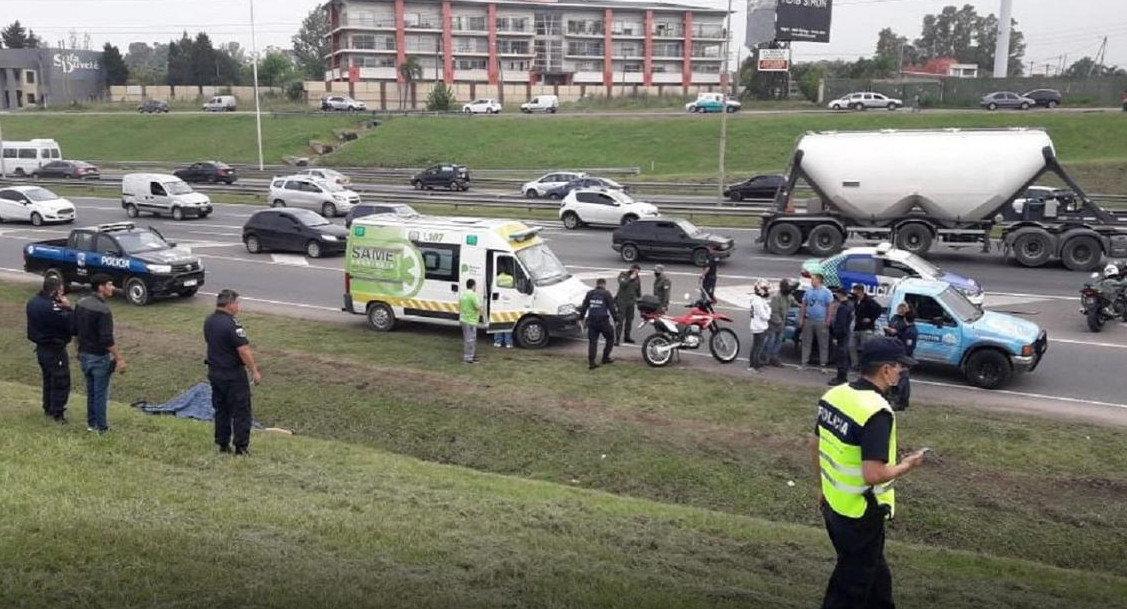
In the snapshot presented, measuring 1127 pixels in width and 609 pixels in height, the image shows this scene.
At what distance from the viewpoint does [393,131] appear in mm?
68438

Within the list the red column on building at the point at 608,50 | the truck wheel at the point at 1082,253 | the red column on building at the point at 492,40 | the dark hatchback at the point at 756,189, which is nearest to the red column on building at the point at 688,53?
the red column on building at the point at 608,50

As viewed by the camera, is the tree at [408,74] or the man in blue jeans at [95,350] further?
the tree at [408,74]

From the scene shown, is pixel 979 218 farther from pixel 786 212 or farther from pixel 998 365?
pixel 998 365

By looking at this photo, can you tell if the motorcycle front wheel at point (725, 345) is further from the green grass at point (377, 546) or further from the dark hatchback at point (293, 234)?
the dark hatchback at point (293, 234)

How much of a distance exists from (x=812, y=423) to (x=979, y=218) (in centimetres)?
1614

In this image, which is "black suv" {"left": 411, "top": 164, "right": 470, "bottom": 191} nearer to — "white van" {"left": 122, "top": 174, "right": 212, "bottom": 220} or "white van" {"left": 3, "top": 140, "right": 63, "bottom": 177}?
"white van" {"left": 122, "top": 174, "right": 212, "bottom": 220}

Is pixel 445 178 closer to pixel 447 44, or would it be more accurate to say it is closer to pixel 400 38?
pixel 400 38

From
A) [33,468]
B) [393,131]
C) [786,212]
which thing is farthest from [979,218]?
[393,131]

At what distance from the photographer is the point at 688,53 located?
4348 inches

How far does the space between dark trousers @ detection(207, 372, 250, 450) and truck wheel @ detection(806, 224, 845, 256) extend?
20.8 metres

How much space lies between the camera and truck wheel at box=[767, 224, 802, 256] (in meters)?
27.2

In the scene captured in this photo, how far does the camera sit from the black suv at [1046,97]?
2381 inches

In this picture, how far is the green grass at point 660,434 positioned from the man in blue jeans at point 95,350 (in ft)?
9.88

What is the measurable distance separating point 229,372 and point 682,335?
26.9 ft
